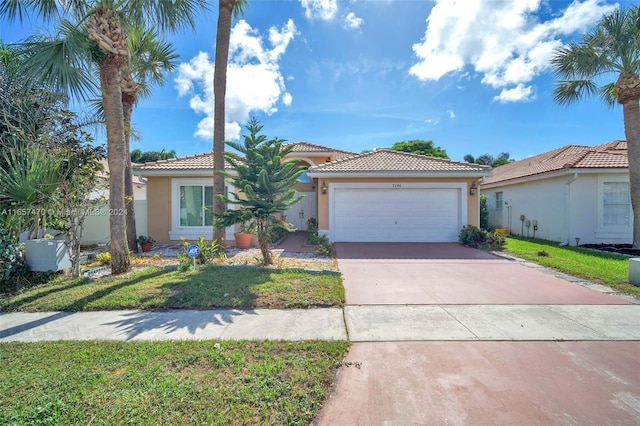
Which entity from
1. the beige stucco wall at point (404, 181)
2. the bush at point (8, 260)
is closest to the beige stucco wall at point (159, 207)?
the bush at point (8, 260)

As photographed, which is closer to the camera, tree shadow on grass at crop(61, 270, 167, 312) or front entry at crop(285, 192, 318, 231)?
tree shadow on grass at crop(61, 270, 167, 312)

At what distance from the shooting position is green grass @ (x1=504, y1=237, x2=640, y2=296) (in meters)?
7.09

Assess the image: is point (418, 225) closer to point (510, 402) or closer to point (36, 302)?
point (510, 402)

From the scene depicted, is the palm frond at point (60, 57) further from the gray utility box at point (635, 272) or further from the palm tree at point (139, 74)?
the gray utility box at point (635, 272)

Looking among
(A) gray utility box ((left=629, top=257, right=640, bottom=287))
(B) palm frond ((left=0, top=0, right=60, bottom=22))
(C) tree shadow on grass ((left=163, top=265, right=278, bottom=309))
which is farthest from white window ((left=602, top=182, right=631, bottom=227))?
(B) palm frond ((left=0, top=0, right=60, bottom=22))

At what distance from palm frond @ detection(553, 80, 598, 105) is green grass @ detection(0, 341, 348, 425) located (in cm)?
1478

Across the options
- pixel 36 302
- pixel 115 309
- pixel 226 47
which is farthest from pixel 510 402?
pixel 226 47

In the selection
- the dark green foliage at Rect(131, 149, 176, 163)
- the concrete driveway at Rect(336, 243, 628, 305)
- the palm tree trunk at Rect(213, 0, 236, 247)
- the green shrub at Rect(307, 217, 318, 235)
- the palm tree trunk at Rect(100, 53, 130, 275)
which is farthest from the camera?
the dark green foliage at Rect(131, 149, 176, 163)

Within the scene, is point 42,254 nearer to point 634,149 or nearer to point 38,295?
point 38,295

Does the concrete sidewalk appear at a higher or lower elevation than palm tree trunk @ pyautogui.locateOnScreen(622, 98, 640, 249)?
lower

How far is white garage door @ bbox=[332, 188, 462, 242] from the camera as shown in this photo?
13070 millimetres

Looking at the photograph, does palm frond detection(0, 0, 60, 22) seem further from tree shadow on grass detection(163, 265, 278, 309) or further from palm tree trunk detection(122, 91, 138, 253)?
tree shadow on grass detection(163, 265, 278, 309)

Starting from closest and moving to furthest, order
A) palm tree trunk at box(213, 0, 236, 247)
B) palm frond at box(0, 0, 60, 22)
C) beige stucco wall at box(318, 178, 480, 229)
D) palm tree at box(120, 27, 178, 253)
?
palm frond at box(0, 0, 60, 22) < palm tree trunk at box(213, 0, 236, 247) < palm tree at box(120, 27, 178, 253) < beige stucco wall at box(318, 178, 480, 229)

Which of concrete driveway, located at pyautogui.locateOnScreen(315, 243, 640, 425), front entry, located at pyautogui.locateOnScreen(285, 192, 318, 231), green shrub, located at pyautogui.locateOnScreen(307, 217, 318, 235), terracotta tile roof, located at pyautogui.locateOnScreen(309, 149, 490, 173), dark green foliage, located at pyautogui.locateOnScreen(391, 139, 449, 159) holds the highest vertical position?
dark green foliage, located at pyautogui.locateOnScreen(391, 139, 449, 159)
